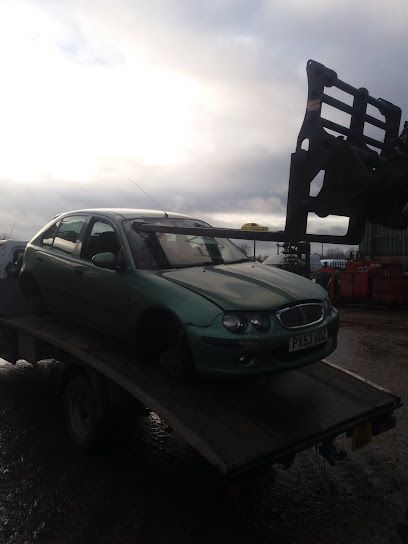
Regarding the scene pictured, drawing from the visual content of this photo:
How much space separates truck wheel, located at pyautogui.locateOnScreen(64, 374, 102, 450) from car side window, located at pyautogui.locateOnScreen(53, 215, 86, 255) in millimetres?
1424

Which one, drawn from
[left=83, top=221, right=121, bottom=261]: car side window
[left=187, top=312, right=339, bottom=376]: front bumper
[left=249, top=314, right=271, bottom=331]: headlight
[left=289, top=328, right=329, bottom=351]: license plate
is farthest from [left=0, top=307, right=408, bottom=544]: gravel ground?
[left=83, top=221, right=121, bottom=261]: car side window

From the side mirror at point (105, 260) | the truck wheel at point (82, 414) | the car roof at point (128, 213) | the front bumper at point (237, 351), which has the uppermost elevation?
the car roof at point (128, 213)

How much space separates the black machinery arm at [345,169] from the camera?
3.54 m

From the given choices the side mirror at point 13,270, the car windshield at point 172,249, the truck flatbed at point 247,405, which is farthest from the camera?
the side mirror at point 13,270

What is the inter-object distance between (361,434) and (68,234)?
3.53 meters

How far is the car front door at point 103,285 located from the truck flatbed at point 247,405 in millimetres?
254

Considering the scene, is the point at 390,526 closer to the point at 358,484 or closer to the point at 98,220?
the point at 358,484

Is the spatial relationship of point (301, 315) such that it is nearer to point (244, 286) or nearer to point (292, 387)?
point (244, 286)

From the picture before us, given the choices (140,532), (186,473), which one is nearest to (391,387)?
(186,473)

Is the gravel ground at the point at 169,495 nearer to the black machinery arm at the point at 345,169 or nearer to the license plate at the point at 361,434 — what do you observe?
the license plate at the point at 361,434

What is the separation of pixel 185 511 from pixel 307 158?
2.74m

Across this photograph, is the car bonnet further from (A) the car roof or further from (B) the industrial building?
(B) the industrial building

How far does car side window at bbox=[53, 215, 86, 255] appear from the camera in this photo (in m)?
4.90

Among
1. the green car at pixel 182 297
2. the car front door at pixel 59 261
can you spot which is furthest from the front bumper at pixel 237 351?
the car front door at pixel 59 261
